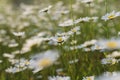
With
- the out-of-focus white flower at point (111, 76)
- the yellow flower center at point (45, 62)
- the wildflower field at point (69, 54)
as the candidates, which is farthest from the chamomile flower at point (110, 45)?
the out-of-focus white flower at point (111, 76)

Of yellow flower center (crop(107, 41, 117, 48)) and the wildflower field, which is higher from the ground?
yellow flower center (crop(107, 41, 117, 48))

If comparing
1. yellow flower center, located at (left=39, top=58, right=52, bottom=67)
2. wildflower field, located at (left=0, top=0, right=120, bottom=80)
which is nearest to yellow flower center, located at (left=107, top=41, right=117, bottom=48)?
wildflower field, located at (left=0, top=0, right=120, bottom=80)

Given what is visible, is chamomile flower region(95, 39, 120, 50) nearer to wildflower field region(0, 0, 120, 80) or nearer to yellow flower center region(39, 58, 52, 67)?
wildflower field region(0, 0, 120, 80)

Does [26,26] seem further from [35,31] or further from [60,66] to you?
[60,66]

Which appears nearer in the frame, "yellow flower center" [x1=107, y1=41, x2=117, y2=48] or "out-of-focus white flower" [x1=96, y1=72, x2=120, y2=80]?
"out-of-focus white flower" [x1=96, y1=72, x2=120, y2=80]

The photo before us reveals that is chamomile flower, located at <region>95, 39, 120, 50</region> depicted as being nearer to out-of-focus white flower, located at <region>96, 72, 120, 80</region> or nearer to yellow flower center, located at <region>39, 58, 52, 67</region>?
yellow flower center, located at <region>39, 58, 52, 67</region>

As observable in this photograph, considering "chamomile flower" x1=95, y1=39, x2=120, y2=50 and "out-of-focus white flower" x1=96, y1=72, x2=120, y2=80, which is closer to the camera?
"out-of-focus white flower" x1=96, y1=72, x2=120, y2=80

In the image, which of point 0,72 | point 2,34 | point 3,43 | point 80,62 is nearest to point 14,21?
point 2,34

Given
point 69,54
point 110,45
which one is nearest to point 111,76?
point 110,45

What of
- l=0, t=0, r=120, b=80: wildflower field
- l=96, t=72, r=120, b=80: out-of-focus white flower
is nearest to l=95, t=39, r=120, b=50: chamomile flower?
l=0, t=0, r=120, b=80: wildflower field

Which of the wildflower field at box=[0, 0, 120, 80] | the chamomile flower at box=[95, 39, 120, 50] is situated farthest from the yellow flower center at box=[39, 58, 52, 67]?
the chamomile flower at box=[95, 39, 120, 50]

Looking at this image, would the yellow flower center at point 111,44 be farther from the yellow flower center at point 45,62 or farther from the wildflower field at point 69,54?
the yellow flower center at point 45,62
